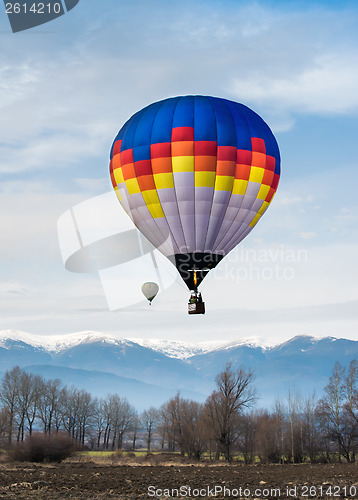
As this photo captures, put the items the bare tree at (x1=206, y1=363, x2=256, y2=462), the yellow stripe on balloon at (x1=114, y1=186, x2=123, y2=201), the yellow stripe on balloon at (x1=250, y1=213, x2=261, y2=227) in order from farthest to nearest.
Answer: the bare tree at (x1=206, y1=363, x2=256, y2=462), the yellow stripe on balloon at (x1=114, y1=186, x2=123, y2=201), the yellow stripe on balloon at (x1=250, y1=213, x2=261, y2=227)

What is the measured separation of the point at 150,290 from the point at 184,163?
9.90m

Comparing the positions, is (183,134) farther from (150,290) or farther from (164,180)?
(150,290)

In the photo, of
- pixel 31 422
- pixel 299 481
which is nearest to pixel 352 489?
pixel 299 481

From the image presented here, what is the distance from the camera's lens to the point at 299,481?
31406 mm

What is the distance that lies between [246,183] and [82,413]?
93.7 metres

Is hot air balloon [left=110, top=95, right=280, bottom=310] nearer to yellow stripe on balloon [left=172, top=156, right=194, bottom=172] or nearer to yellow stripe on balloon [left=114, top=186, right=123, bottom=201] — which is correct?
yellow stripe on balloon [left=172, top=156, right=194, bottom=172]

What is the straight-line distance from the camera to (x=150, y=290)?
127ft

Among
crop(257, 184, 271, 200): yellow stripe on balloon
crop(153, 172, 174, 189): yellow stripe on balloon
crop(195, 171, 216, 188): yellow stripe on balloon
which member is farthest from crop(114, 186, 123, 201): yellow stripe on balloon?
crop(257, 184, 271, 200): yellow stripe on balloon

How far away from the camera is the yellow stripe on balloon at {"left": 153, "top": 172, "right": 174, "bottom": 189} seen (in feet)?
106

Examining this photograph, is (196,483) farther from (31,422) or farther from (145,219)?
(31,422)

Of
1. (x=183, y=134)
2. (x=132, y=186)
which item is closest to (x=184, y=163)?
(x=183, y=134)

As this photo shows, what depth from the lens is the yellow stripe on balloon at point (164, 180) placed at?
32438mm

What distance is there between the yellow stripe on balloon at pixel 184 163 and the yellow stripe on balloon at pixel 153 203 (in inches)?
76.2

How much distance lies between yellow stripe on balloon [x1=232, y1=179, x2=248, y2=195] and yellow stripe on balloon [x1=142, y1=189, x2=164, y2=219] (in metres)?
4.19
